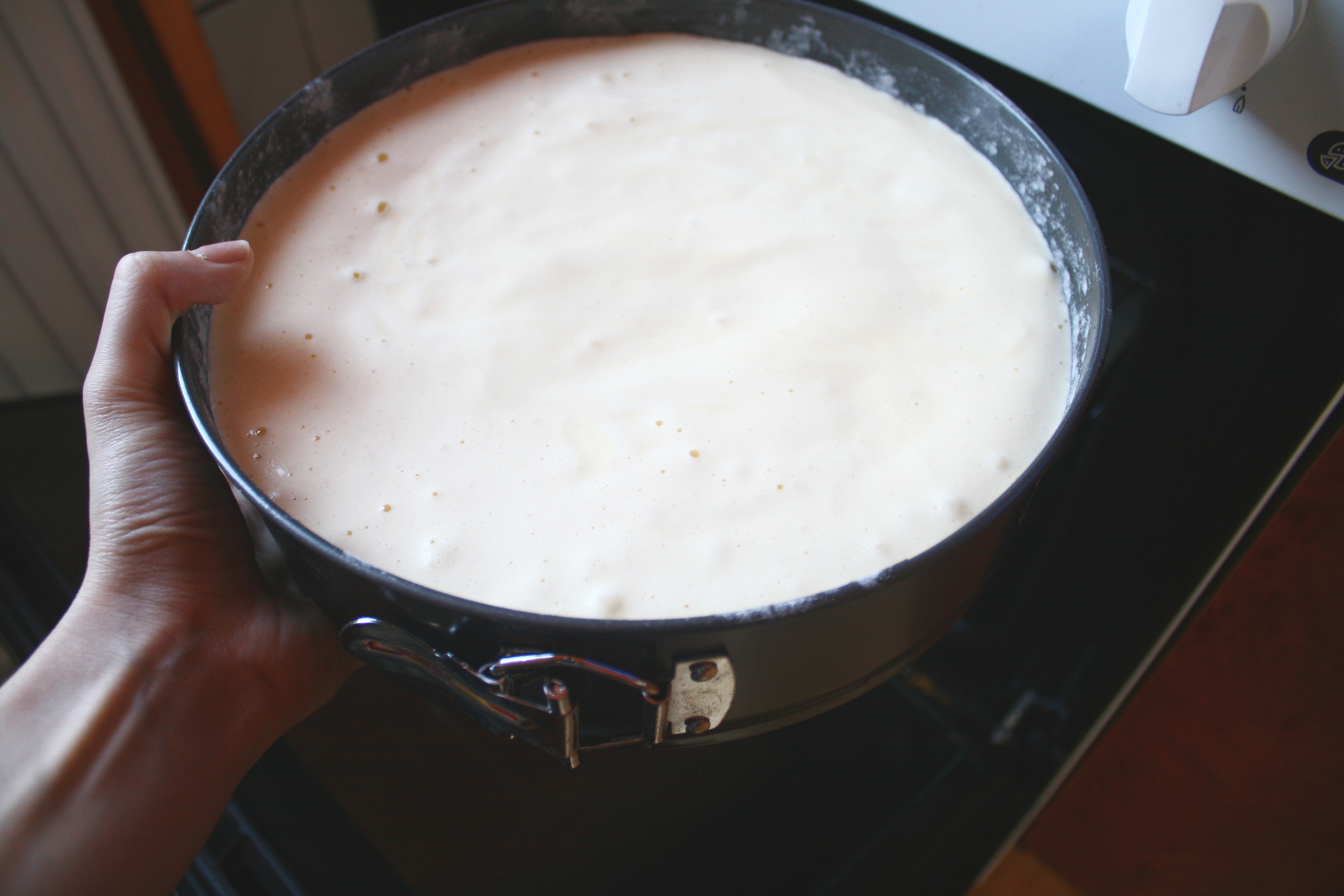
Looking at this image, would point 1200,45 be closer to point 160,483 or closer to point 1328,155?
point 1328,155

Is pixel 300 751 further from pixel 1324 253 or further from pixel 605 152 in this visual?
pixel 1324 253

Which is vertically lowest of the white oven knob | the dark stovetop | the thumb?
the dark stovetop

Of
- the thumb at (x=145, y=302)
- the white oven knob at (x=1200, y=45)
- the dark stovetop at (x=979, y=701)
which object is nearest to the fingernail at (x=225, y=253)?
the thumb at (x=145, y=302)

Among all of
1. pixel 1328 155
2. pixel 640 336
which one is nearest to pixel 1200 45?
pixel 1328 155

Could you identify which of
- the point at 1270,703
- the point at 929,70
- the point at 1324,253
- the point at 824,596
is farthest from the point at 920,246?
the point at 1270,703

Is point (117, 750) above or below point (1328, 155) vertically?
below

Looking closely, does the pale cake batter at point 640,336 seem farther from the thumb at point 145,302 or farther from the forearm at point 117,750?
the forearm at point 117,750

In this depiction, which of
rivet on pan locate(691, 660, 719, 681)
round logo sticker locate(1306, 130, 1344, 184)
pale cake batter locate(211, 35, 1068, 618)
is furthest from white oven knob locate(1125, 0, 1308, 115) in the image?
rivet on pan locate(691, 660, 719, 681)

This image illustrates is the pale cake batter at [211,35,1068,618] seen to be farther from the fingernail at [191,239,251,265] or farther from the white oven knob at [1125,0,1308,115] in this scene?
the white oven knob at [1125,0,1308,115]
